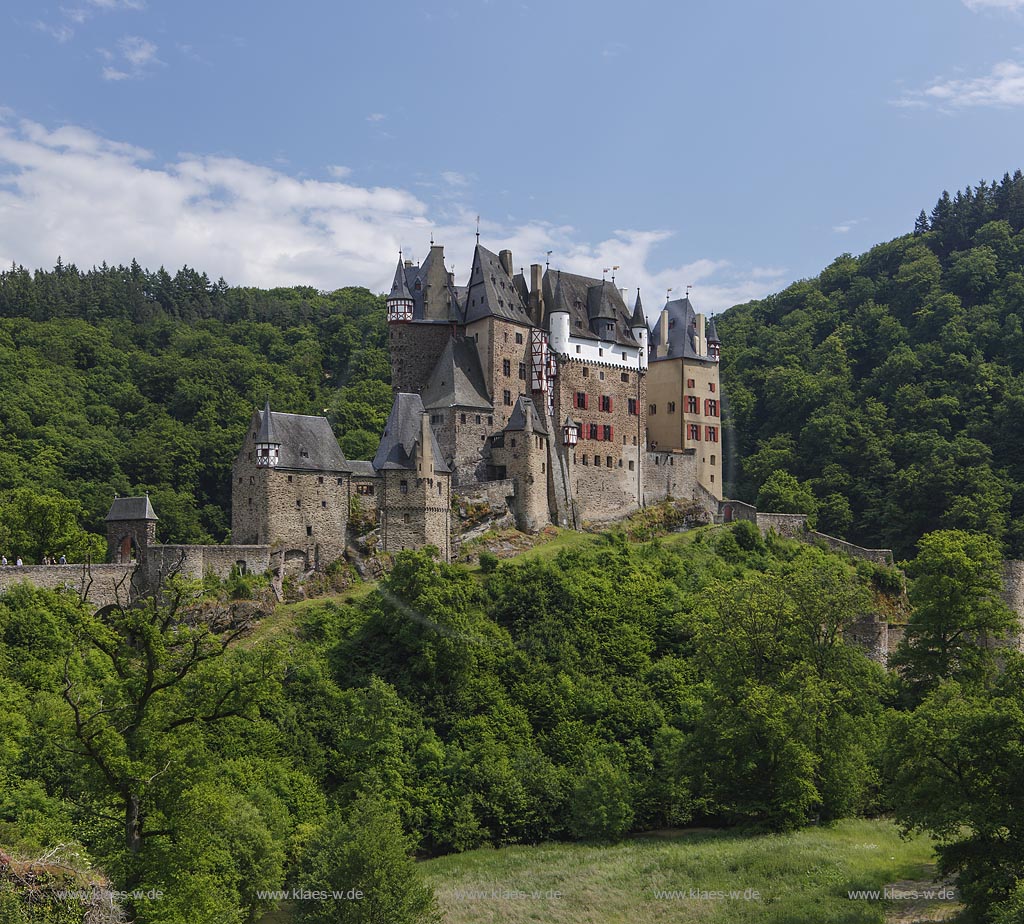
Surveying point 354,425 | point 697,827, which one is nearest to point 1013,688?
point 697,827

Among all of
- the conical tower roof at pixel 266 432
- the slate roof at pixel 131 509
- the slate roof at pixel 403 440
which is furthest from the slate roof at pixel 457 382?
the slate roof at pixel 131 509

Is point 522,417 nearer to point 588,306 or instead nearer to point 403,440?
point 403,440

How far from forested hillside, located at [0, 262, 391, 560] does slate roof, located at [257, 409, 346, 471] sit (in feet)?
50.2

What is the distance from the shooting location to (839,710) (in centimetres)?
3984

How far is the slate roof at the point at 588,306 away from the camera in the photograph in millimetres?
62656

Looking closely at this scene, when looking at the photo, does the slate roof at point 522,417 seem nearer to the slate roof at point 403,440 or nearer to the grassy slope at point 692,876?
the slate roof at point 403,440

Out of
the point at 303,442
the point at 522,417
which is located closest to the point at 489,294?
the point at 522,417

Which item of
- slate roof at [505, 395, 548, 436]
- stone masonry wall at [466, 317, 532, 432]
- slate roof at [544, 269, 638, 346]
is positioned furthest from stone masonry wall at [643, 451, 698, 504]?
stone masonry wall at [466, 317, 532, 432]

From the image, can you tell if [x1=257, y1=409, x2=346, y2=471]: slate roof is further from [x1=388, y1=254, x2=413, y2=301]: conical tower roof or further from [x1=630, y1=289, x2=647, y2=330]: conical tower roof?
[x1=630, y1=289, x2=647, y2=330]: conical tower roof

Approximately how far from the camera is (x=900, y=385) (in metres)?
82.8

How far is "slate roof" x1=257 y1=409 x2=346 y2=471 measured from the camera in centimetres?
5050

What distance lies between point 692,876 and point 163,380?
2467 inches

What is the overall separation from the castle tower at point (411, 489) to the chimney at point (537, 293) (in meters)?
11.9

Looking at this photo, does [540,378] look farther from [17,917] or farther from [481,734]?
[17,917]
